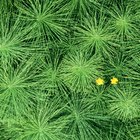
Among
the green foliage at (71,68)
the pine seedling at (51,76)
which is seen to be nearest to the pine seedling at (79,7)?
the green foliage at (71,68)

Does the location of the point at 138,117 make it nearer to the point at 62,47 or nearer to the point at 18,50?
the point at 62,47

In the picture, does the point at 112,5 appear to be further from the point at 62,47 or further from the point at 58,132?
the point at 58,132

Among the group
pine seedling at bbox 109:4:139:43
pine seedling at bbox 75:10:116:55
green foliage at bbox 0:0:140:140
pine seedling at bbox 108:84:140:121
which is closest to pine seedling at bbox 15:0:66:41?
green foliage at bbox 0:0:140:140

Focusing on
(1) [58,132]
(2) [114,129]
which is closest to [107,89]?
(2) [114,129]

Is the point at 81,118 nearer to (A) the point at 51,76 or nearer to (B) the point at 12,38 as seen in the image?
(A) the point at 51,76

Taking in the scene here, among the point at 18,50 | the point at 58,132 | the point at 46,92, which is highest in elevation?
the point at 18,50

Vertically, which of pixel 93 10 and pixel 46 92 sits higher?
pixel 93 10
